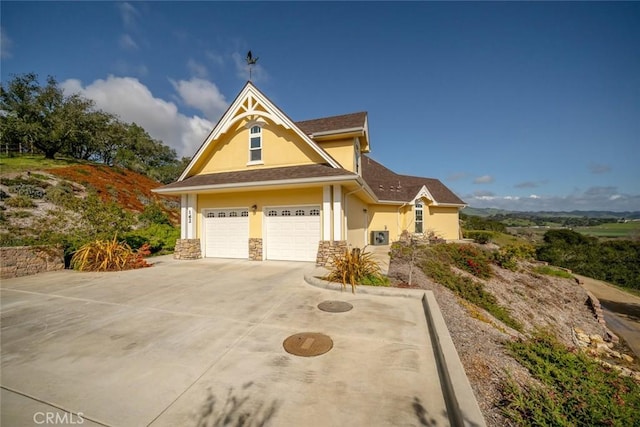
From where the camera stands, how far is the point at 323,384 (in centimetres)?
289

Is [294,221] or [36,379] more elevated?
[294,221]

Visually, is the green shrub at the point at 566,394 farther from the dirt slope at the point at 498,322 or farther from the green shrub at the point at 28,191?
the green shrub at the point at 28,191

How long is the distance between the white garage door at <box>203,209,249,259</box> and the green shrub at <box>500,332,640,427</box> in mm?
10171

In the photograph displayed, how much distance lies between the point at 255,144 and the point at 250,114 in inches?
51.9

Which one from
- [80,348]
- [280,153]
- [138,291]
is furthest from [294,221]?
[80,348]

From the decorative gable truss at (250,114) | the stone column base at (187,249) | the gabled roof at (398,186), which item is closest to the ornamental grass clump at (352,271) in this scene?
the decorative gable truss at (250,114)

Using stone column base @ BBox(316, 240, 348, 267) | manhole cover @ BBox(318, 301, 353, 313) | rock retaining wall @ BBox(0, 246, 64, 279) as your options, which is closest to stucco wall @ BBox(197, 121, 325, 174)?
stone column base @ BBox(316, 240, 348, 267)

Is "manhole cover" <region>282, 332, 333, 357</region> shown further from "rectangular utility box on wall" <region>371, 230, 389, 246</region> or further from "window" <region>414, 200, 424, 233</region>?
"window" <region>414, 200, 424, 233</region>

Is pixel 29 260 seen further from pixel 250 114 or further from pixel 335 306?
pixel 335 306

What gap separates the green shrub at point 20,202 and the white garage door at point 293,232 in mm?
15805

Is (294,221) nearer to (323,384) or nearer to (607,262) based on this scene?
(323,384)

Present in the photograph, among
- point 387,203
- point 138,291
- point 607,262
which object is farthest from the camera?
point 607,262

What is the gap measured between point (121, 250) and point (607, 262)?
32645 mm

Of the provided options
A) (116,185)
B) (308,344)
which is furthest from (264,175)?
(116,185)
